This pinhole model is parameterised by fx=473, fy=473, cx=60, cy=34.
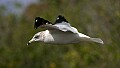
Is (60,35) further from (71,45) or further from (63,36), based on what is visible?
(71,45)

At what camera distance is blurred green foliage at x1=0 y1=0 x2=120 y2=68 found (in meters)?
12.9

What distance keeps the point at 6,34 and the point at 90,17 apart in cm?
478

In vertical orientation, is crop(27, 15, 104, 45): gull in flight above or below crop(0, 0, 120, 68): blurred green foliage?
below

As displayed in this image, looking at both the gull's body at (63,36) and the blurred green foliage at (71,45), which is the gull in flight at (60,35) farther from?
the blurred green foliage at (71,45)

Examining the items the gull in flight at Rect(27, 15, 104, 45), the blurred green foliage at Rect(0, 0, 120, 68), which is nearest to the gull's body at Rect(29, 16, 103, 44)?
the gull in flight at Rect(27, 15, 104, 45)

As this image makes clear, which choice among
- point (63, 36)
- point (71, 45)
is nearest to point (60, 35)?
point (63, 36)

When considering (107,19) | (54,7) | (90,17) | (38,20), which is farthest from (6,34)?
(38,20)

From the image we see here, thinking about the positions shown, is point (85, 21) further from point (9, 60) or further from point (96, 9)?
point (9, 60)

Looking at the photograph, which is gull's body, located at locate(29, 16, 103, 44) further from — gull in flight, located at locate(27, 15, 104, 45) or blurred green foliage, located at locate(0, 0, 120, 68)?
blurred green foliage, located at locate(0, 0, 120, 68)

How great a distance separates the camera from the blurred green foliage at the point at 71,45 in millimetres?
12922

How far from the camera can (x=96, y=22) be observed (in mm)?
14477

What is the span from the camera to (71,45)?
643 inches

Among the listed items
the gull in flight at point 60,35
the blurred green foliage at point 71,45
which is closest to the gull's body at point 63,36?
the gull in flight at point 60,35

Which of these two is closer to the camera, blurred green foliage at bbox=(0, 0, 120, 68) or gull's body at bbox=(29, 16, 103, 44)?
gull's body at bbox=(29, 16, 103, 44)
